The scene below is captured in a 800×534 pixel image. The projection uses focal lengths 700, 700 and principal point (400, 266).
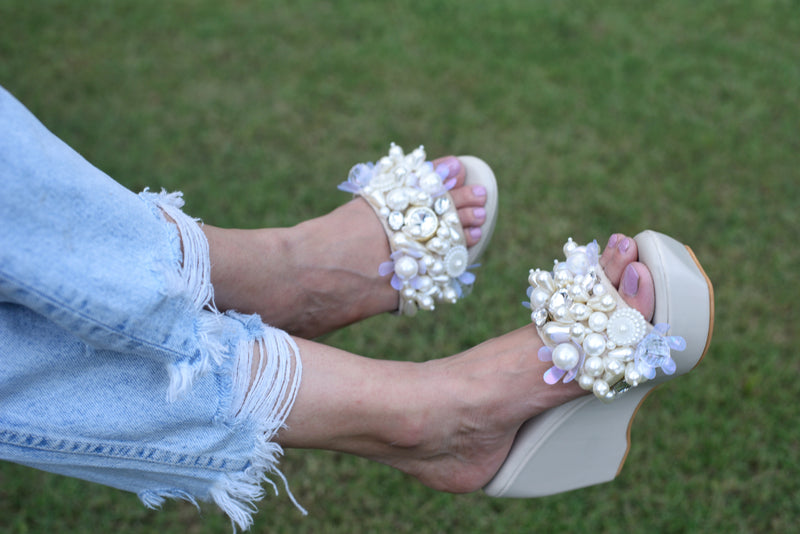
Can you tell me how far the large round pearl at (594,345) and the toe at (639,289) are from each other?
92mm

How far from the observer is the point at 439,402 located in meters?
1.12

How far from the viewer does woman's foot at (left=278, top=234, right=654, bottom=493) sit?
40.6 inches

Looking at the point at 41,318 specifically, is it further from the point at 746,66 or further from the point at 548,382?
the point at 746,66

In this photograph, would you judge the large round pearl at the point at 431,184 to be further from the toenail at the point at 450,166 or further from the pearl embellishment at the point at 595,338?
the pearl embellishment at the point at 595,338

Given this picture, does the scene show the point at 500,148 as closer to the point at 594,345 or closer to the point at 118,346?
the point at 594,345

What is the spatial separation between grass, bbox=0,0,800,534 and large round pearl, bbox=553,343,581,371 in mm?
564

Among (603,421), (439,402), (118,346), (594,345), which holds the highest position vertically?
(118,346)

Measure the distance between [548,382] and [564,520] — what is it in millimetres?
544

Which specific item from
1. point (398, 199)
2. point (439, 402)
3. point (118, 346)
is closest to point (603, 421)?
point (439, 402)

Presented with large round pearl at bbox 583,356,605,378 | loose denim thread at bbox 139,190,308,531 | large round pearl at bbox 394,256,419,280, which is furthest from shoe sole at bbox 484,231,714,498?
loose denim thread at bbox 139,190,308,531

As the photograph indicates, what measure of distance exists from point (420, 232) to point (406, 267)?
0.24 feet

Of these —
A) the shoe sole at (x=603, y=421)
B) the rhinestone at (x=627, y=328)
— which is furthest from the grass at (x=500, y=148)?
the rhinestone at (x=627, y=328)

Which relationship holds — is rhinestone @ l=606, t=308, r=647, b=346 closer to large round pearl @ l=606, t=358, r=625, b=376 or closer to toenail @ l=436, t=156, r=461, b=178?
large round pearl @ l=606, t=358, r=625, b=376

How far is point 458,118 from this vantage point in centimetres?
242
